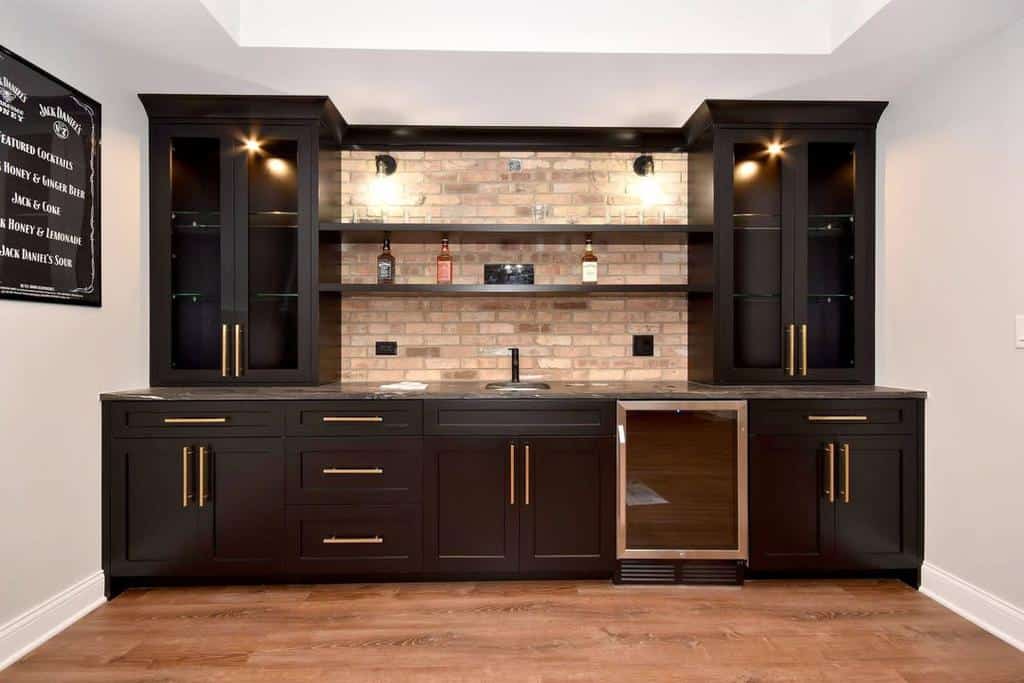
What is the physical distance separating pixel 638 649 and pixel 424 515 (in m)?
1.12

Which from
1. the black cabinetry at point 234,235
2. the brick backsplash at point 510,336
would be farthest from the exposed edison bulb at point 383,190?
the brick backsplash at point 510,336

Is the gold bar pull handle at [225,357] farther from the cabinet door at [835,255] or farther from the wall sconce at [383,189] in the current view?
the cabinet door at [835,255]

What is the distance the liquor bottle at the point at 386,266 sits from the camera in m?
3.31

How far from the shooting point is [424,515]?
9.15 ft

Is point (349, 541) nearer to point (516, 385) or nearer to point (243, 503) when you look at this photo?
point (243, 503)

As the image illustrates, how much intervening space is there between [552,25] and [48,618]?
3.23m

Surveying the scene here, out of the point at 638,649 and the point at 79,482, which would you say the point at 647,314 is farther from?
the point at 79,482

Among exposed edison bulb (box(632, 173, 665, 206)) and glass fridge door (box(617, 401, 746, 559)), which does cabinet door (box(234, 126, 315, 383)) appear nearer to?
glass fridge door (box(617, 401, 746, 559))

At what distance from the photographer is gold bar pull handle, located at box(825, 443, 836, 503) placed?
2807mm

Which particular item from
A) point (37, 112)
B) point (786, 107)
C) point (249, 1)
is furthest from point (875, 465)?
point (37, 112)

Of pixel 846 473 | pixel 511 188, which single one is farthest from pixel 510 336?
pixel 846 473

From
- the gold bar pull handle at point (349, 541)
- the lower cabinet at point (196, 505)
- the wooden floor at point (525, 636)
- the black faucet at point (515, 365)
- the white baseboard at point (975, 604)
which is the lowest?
the wooden floor at point (525, 636)

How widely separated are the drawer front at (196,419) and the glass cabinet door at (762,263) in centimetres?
243

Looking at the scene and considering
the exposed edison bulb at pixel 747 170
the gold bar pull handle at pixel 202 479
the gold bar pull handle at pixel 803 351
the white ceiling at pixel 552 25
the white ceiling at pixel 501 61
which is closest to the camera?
the white ceiling at pixel 501 61
